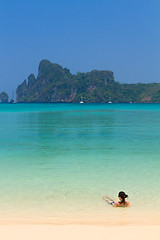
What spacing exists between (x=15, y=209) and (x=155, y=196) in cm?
437

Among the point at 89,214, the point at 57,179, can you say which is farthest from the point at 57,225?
the point at 57,179

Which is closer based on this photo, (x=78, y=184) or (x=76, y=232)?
(x=76, y=232)

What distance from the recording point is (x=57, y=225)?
7.23m

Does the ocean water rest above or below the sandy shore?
below

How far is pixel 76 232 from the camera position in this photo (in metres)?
6.70

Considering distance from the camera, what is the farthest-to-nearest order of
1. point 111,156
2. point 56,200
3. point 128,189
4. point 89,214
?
1. point 111,156
2. point 128,189
3. point 56,200
4. point 89,214

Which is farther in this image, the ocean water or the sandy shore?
the ocean water

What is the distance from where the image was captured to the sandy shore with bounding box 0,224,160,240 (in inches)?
253

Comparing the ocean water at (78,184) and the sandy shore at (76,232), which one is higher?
the sandy shore at (76,232)

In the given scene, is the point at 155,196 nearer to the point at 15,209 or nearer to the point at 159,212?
the point at 159,212

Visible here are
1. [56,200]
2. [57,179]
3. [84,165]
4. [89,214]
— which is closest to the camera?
[89,214]

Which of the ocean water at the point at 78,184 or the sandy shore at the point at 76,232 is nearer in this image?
the sandy shore at the point at 76,232

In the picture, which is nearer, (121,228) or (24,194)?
(121,228)

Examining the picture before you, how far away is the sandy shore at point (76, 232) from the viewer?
642cm
